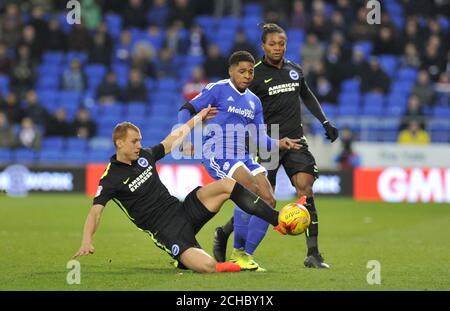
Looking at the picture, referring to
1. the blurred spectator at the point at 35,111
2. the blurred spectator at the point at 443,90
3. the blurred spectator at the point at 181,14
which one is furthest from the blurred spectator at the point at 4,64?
the blurred spectator at the point at 443,90

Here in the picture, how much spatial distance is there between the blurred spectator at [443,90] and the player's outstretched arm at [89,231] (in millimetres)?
15338

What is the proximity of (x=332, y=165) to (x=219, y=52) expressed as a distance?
172 inches

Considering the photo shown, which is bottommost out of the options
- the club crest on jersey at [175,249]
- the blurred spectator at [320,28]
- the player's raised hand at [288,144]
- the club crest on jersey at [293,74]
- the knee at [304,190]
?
the club crest on jersey at [175,249]

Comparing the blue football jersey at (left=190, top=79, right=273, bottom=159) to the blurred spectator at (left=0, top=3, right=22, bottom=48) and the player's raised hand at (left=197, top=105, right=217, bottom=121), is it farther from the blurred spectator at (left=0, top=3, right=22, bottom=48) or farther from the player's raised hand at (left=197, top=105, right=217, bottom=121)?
the blurred spectator at (left=0, top=3, right=22, bottom=48)

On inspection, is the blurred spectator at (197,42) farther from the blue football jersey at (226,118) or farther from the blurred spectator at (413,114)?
the blue football jersey at (226,118)

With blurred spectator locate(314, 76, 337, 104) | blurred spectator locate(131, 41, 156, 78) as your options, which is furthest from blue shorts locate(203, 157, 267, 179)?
blurred spectator locate(131, 41, 156, 78)

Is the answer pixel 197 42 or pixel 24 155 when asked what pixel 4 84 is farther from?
pixel 197 42

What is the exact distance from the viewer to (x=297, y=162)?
10445 millimetres

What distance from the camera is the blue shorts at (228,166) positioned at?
10016 mm

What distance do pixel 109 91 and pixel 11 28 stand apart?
3.57m

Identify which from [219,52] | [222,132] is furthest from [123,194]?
[219,52]

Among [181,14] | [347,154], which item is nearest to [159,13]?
[181,14]

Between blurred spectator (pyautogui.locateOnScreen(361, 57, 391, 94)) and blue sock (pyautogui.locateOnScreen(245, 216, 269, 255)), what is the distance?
44.7 feet
